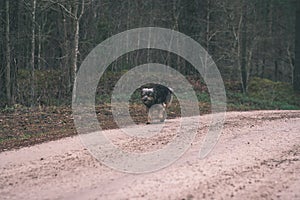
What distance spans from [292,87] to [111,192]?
2895cm

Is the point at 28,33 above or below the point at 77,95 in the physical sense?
above

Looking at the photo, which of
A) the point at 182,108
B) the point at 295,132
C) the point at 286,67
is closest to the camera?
the point at 295,132

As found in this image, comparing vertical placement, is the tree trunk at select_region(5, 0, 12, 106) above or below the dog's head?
above

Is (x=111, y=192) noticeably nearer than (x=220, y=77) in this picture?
Yes

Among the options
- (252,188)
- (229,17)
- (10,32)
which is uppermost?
(229,17)

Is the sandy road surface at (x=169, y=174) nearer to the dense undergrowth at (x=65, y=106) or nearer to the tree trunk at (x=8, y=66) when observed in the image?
the dense undergrowth at (x=65, y=106)

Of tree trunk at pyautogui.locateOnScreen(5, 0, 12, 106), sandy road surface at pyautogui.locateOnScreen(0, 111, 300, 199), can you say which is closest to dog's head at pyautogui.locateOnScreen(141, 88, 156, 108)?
sandy road surface at pyautogui.locateOnScreen(0, 111, 300, 199)

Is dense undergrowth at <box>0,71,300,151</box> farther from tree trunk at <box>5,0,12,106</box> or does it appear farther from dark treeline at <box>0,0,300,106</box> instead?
dark treeline at <box>0,0,300,106</box>

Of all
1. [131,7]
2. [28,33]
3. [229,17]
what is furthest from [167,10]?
[28,33]

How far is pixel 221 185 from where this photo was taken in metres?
7.99

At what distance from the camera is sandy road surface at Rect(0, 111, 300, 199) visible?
25.0ft

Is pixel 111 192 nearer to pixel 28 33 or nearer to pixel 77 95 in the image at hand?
pixel 77 95

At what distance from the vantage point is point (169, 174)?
8.55 metres

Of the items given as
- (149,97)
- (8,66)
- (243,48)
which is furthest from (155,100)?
(243,48)
